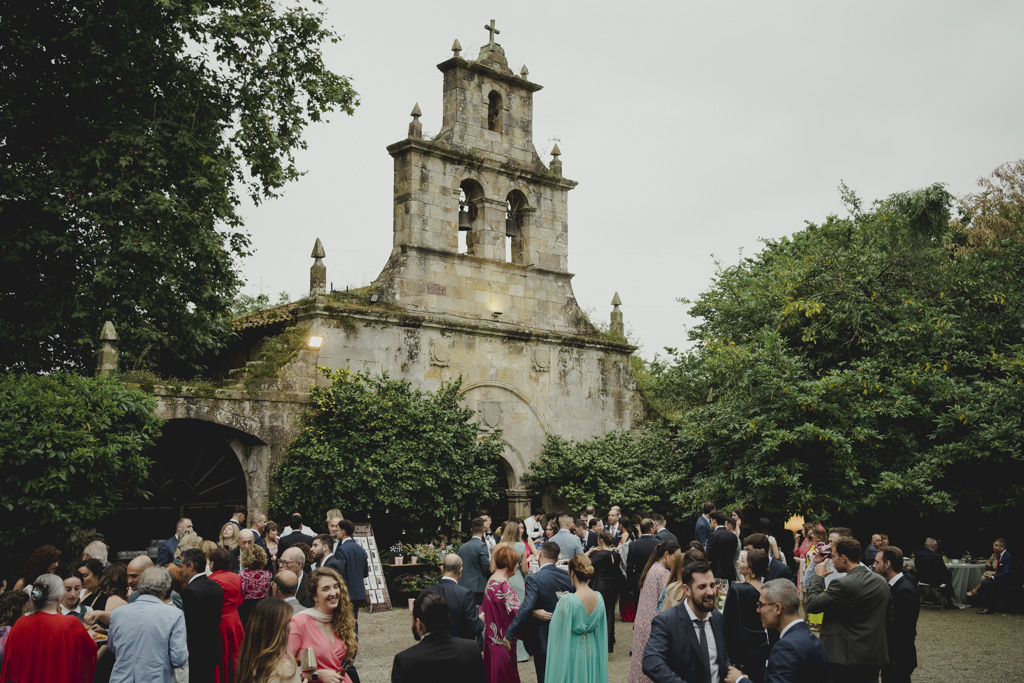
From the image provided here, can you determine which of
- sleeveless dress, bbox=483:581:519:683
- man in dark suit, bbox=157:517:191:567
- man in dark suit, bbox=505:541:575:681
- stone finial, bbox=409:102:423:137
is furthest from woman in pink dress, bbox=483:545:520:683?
stone finial, bbox=409:102:423:137

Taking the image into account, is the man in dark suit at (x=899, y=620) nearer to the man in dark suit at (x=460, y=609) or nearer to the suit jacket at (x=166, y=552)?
the man in dark suit at (x=460, y=609)

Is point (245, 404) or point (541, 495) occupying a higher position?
point (245, 404)

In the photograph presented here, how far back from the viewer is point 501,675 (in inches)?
322

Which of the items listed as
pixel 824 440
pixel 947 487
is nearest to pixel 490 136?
pixel 824 440

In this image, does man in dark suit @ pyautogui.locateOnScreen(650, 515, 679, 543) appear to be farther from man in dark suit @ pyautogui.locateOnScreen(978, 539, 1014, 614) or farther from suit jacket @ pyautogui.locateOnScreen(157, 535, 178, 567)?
man in dark suit @ pyautogui.locateOnScreen(978, 539, 1014, 614)

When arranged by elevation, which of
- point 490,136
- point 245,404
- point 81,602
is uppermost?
point 490,136

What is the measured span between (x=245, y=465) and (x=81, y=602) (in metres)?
8.55

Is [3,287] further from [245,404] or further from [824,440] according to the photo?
[824,440]

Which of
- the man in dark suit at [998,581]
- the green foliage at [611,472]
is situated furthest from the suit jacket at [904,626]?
the green foliage at [611,472]

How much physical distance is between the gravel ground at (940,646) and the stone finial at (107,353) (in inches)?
Answer: 221

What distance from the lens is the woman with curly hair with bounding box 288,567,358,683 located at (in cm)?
574

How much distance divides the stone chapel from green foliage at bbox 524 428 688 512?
1.48 feet

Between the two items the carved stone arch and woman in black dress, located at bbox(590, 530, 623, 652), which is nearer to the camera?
woman in black dress, located at bbox(590, 530, 623, 652)

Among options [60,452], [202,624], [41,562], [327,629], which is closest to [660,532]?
[202,624]
